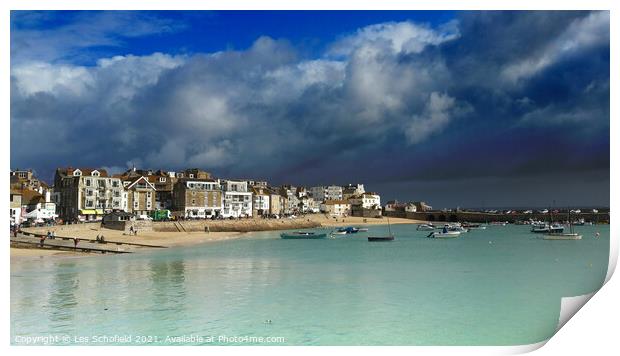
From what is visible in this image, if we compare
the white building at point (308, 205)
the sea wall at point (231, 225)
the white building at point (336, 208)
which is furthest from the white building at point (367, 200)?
the sea wall at point (231, 225)

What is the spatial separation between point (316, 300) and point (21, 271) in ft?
30.9

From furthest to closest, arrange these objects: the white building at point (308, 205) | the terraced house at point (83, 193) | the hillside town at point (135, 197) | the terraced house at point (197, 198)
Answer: the white building at point (308, 205) → the terraced house at point (197, 198) → the terraced house at point (83, 193) → the hillside town at point (135, 197)

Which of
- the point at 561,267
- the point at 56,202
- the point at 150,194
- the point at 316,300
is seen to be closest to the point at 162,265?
the point at 316,300

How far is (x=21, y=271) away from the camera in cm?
1689

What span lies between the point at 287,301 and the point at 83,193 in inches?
1221

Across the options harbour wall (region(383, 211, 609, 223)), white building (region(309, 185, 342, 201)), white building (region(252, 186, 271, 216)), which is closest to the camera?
white building (region(252, 186, 271, 216))

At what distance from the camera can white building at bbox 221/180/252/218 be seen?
56472 millimetres

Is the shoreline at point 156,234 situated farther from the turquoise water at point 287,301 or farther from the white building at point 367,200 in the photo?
the white building at point 367,200

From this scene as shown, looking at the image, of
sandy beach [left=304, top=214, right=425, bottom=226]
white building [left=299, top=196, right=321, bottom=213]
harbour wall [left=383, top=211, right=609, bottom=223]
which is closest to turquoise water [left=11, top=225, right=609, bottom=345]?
sandy beach [left=304, top=214, right=425, bottom=226]

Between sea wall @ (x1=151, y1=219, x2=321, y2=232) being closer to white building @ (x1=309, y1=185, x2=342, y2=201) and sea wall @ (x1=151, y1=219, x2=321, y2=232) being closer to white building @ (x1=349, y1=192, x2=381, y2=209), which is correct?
white building @ (x1=349, y1=192, x2=381, y2=209)

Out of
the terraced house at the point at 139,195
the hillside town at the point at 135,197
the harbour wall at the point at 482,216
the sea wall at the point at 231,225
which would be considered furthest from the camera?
the harbour wall at the point at 482,216

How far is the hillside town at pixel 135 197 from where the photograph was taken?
121ft

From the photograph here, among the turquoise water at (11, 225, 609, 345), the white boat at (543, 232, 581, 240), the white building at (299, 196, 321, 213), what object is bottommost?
the white boat at (543, 232, 581, 240)
